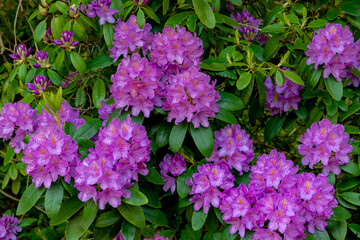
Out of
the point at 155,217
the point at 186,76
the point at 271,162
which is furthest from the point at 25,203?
the point at 271,162

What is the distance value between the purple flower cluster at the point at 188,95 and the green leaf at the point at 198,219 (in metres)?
0.36

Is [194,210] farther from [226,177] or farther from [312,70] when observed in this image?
[312,70]

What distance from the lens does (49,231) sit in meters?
2.60

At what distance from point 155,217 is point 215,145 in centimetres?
38

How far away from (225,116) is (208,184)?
0.27 metres

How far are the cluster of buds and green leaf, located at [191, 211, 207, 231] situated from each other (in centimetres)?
96

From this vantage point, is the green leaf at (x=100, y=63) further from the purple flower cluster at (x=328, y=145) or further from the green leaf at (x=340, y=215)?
the green leaf at (x=340, y=215)

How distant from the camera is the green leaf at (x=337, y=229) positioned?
1604 millimetres

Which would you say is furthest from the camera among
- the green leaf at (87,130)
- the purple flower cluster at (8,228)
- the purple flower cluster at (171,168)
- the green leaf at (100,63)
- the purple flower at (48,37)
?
the purple flower cluster at (8,228)

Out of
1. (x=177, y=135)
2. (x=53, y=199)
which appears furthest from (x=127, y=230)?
(x=177, y=135)

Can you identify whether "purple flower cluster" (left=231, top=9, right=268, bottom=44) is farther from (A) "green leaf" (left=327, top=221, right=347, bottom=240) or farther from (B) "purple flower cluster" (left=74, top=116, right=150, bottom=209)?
(A) "green leaf" (left=327, top=221, right=347, bottom=240)

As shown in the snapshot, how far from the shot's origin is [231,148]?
165 centimetres

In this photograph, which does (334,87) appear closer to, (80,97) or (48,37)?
(80,97)

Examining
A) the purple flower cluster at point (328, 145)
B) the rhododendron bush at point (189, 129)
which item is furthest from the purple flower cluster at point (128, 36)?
the purple flower cluster at point (328, 145)
